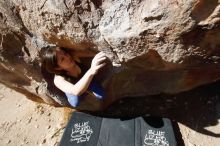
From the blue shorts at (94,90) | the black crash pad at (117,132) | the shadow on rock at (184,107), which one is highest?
the blue shorts at (94,90)

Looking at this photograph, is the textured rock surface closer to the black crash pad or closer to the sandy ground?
the black crash pad

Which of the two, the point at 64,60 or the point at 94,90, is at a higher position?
the point at 64,60

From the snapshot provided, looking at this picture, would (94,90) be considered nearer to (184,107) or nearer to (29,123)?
(184,107)

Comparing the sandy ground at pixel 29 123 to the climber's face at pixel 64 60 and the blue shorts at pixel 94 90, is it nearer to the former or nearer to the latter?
the blue shorts at pixel 94 90

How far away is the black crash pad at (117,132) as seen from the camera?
1922mm

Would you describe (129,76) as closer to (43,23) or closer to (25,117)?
(43,23)

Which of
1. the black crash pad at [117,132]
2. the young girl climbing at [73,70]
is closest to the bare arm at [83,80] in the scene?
the young girl climbing at [73,70]

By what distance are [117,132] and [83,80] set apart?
472 mm

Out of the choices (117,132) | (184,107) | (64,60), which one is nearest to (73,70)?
(64,60)

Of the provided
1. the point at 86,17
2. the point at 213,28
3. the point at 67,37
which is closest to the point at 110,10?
the point at 86,17

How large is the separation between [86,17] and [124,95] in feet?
2.59

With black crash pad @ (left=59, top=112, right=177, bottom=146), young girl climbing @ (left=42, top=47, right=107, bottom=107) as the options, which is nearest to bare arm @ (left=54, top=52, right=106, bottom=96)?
young girl climbing @ (left=42, top=47, right=107, bottom=107)

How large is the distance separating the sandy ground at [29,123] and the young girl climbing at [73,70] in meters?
0.44

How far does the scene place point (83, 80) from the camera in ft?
5.69
